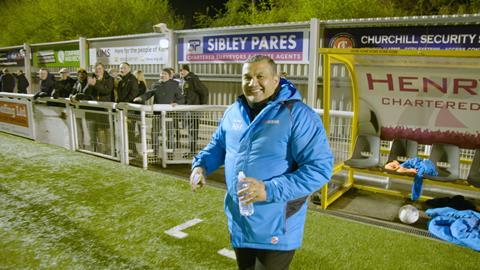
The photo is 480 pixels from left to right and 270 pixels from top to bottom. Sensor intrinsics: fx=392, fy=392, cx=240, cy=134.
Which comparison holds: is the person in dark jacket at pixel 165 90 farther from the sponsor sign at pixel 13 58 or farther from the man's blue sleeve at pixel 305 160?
the sponsor sign at pixel 13 58

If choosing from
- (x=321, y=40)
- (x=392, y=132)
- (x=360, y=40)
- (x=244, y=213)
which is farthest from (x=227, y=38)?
(x=244, y=213)

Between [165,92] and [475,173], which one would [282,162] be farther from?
[165,92]

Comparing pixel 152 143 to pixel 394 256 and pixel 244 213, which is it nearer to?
pixel 394 256

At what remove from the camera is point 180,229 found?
4250mm

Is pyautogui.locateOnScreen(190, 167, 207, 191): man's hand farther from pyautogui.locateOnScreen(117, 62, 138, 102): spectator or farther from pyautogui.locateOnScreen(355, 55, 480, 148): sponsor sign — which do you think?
pyautogui.locateOnScreen(117, 62, 138, 102): spectator

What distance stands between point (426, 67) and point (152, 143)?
450cm

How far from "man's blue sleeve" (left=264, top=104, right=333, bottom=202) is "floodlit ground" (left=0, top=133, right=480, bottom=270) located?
1.67 meters

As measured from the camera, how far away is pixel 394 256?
366 centimetres

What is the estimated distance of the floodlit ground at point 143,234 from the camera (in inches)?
139

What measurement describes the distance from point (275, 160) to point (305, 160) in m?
0.15

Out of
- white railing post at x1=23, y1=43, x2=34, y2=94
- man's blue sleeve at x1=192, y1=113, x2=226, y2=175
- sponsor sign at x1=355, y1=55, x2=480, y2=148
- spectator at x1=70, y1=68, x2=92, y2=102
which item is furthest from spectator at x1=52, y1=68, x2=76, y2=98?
white railing post at x1=23, y1=43, x2=34, y2=94

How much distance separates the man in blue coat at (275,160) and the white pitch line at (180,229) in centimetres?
208

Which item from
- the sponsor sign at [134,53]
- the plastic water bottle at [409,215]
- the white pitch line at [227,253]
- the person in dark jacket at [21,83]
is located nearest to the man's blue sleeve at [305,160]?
the white pitch line at [227,253]

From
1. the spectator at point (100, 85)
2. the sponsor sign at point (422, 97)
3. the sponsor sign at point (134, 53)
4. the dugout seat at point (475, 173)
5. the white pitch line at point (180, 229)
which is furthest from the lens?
the sponsor sign at point (134, 53)
